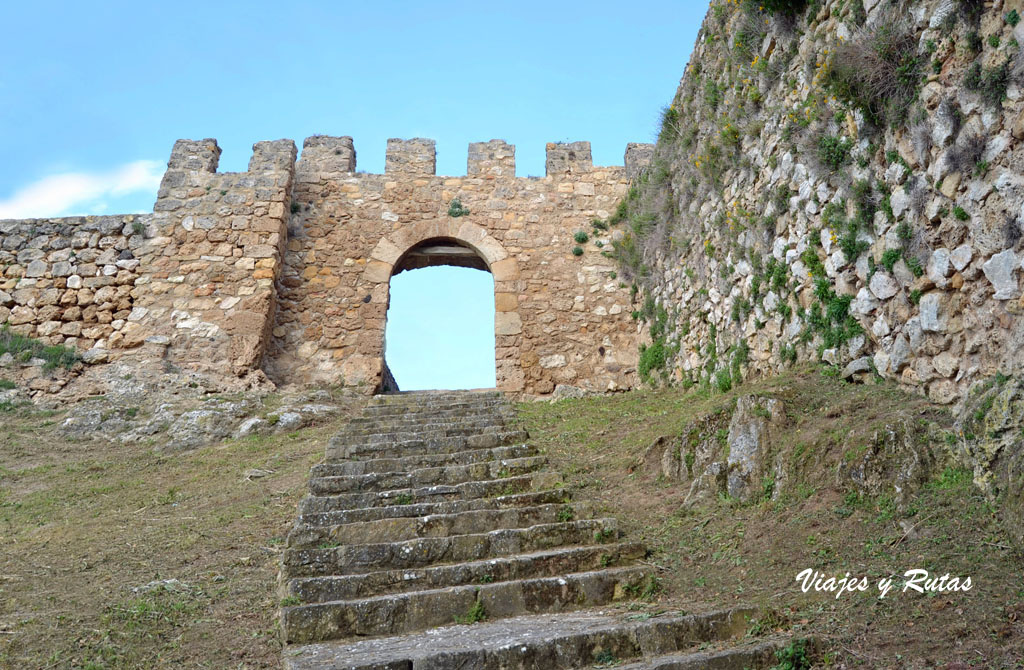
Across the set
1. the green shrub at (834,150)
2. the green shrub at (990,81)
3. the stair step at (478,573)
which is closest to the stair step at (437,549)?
the stair step at (478,573)

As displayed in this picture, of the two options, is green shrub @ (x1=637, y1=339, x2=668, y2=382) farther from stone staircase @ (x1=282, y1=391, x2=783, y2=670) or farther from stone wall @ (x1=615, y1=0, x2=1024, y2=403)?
stone staircase @ (x1=282, y1=391, x2=783, y2=670)

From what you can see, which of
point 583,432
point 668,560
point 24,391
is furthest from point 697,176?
point 24,391

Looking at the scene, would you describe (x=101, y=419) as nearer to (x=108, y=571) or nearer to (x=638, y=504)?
(x=108, y=571)

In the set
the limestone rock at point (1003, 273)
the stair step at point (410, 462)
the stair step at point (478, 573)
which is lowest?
Result: the stair step at point (478, 573)

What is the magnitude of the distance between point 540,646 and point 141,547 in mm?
3145

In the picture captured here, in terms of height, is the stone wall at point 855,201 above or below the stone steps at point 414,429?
above

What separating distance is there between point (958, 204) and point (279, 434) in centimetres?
650

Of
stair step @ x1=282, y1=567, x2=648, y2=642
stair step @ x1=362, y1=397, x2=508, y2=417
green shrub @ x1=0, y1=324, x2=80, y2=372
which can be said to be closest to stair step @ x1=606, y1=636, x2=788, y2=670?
stair step @ x1=282, y1=567, x2=648, y2=642

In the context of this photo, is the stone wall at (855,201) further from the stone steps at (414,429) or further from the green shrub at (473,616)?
the green shrub at (473,616)

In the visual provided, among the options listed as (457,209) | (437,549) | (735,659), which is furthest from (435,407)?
(735,659)

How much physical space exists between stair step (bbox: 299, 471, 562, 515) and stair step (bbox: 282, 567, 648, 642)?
1.27 meters

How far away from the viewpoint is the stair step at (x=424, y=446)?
641cm

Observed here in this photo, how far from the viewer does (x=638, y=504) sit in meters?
4.99

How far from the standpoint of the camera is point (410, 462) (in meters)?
6.05
